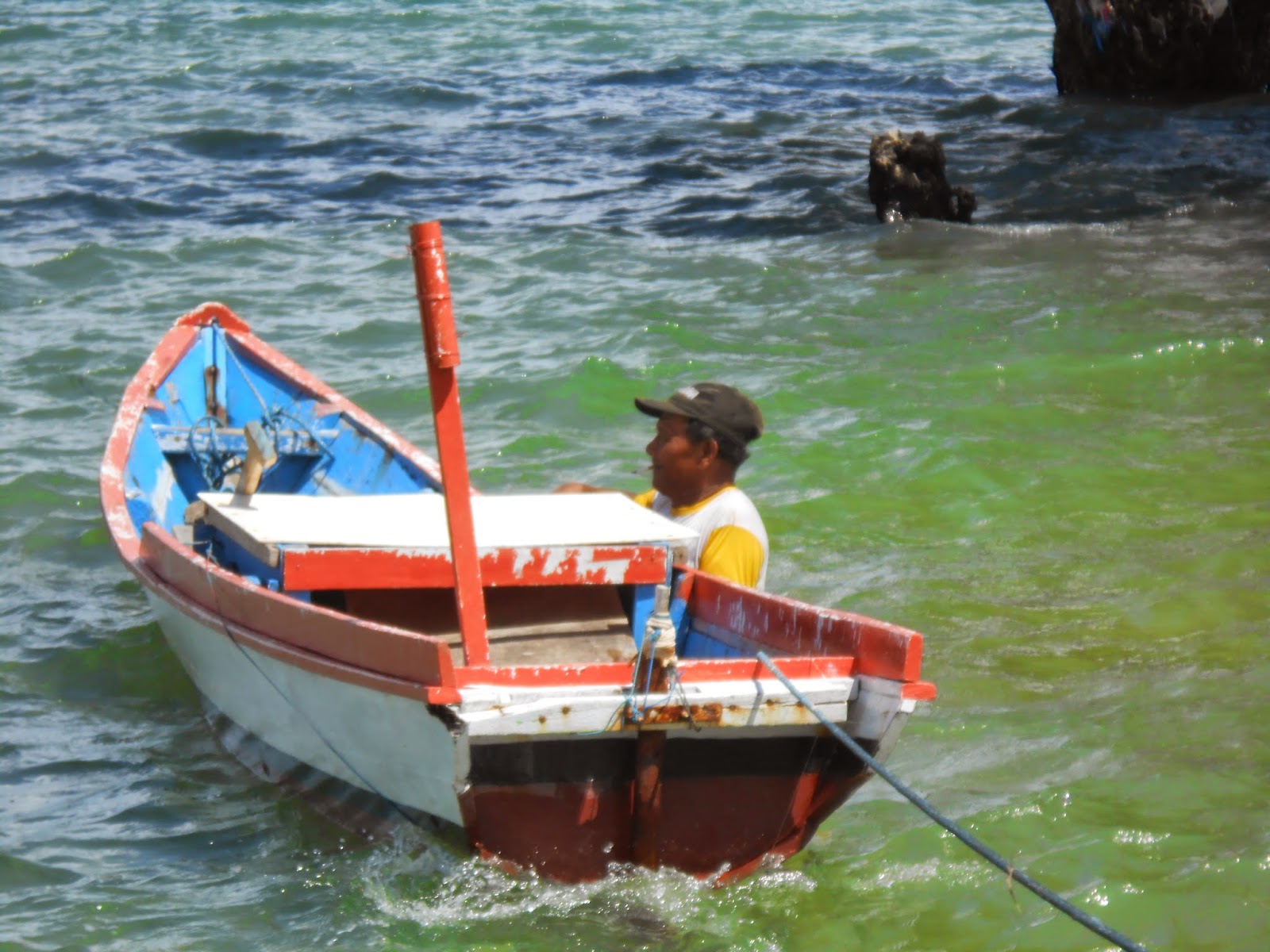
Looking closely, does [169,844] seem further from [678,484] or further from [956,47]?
[956,47]

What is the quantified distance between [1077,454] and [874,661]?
5.06 metres

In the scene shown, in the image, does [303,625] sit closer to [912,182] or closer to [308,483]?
[308,483]

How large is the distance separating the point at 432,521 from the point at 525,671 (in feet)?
3.68

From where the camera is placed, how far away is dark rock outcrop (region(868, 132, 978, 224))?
1400cm

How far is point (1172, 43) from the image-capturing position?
19.5 metres

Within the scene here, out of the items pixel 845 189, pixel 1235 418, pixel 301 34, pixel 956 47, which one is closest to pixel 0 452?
pixel 1235 418

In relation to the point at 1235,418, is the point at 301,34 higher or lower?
higher

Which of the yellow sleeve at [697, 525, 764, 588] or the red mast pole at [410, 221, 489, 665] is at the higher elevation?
the red mast pole at [410, 221, 489, 665]

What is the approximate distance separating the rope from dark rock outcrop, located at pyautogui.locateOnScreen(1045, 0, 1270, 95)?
55.4 feet

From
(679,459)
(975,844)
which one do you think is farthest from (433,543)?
(975,844)

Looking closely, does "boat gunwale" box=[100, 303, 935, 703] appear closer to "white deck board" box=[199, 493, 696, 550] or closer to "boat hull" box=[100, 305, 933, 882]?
"boat hull" box=[100, 305, 933, 882]

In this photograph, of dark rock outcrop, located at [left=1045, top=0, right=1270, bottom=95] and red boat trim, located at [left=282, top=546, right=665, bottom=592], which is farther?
dark rock outcrop, located at [left=1045, top=0, right=1270, bottom=95]

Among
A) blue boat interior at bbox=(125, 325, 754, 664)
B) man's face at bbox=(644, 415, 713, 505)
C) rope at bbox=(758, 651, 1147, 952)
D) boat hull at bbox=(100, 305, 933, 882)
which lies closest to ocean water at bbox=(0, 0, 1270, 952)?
boat hull at bbox=(100, 305, 933, 882)

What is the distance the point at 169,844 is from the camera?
5473mm
